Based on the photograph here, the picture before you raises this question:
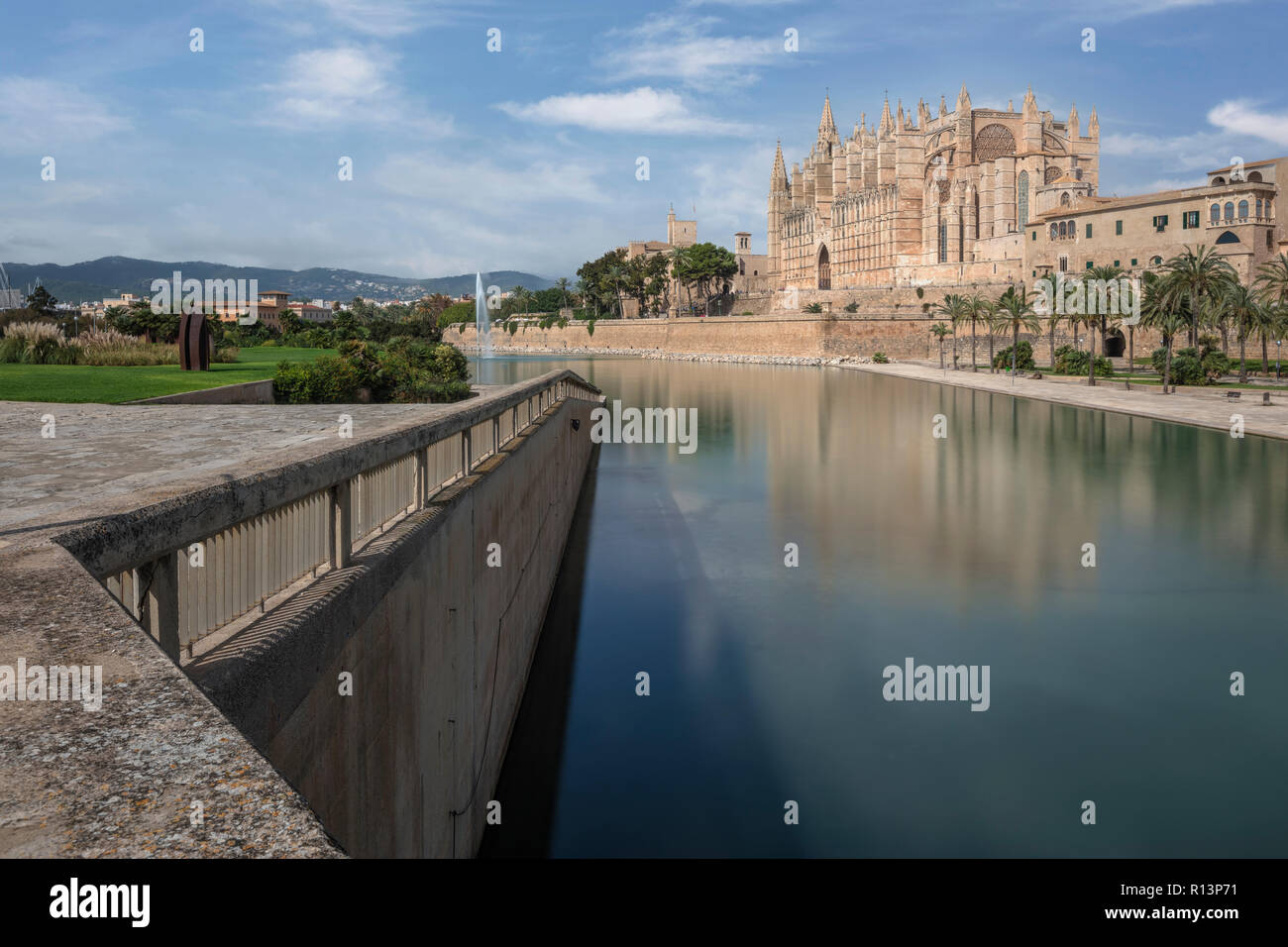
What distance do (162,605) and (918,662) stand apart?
425 inches

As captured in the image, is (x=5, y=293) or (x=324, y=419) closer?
(x=324, y=419)

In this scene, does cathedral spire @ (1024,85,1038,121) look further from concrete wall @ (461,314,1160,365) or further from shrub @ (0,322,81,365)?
shrub @ (0,322,81,365)

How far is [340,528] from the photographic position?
4.83 meters

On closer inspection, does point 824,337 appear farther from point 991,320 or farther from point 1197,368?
point 1197,368

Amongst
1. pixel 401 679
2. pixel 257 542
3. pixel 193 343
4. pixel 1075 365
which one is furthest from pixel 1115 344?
pixel 257 542

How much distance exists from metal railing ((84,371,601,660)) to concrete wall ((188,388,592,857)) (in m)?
0.13

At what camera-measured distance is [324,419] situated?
14023 mm

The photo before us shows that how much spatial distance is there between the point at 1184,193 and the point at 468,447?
249ft

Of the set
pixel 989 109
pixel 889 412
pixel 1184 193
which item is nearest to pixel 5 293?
pixel 889 412

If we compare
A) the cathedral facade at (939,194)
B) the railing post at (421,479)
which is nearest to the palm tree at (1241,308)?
the cathedral facade at (939,194)

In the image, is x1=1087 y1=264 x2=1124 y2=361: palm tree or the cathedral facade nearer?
x1=1087 y1=264 x2=1124 y2=361: palm tree

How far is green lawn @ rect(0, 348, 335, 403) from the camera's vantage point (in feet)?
53.6

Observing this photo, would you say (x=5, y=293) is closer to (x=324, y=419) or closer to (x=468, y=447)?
(x=324, y=419)

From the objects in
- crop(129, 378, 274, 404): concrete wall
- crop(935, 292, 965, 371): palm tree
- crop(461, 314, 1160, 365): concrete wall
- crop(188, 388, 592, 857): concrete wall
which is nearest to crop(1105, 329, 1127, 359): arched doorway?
crop(461, 314, 1160, 365): concrete wall
